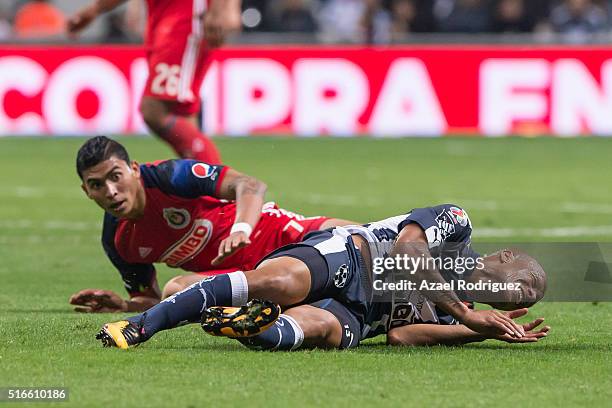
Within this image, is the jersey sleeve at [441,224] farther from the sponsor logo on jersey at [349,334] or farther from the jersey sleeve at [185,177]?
the jersey sleeve at [185,177]

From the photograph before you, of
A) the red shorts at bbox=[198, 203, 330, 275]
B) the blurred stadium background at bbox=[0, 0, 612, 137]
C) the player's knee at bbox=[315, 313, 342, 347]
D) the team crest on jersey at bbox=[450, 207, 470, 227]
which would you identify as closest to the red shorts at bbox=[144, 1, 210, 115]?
the red shorts at bbox=[198, 203, 330, 275]

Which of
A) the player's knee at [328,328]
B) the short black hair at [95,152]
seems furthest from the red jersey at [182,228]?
the player's knee at [328,328]

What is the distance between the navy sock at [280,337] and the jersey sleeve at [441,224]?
0.69 metres

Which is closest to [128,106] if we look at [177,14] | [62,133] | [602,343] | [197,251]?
[62,133]

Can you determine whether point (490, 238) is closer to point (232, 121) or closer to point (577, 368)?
point (577, 368)

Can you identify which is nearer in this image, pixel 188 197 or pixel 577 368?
pixel 577 368

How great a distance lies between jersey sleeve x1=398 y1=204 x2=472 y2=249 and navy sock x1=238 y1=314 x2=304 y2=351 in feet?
2.27

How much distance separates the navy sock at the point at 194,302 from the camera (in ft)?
19.2

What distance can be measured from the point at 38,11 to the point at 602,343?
54.0 feet

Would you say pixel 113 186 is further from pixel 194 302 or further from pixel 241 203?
pixel 194 302

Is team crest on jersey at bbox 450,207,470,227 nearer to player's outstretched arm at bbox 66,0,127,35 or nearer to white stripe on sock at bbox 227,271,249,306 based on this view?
white stripe on sock at bbox 227,271,249,306

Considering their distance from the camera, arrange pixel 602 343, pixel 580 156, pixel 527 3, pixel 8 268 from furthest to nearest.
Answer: pixel 527 3, pixel 580 156, pixel 8 268, pixel 602 343

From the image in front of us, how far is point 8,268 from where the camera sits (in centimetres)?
923

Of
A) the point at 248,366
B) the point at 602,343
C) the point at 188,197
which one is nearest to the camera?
the point at 248,366
